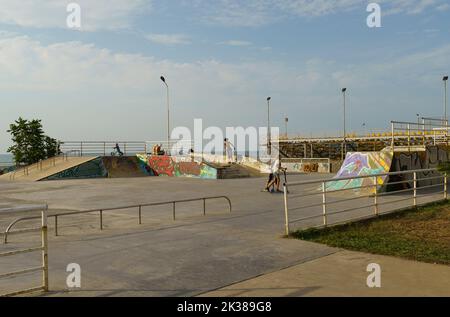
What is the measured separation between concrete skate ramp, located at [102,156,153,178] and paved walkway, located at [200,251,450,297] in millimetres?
33214

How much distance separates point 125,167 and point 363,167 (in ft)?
83.3

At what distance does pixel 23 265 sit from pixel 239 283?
3.70 meters

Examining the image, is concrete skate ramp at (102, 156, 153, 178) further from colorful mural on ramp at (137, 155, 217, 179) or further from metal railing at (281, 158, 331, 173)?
metal railing at (281, 158, 331, 173)

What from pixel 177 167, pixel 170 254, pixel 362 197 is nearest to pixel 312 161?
pixel 177 167

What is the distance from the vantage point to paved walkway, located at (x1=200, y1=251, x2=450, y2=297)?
555 cm

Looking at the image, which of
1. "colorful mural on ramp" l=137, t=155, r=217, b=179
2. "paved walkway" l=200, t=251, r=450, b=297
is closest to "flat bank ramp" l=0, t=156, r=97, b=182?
"colorful mural on ramp" l=137, t=155, r=217, b=179

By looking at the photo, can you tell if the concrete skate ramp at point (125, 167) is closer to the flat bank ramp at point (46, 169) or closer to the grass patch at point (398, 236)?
the flat bank ramp at point (46, 169)

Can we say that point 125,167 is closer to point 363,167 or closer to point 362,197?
point 363,167

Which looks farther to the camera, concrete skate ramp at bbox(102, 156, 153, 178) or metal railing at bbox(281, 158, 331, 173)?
concrete skate ramp at bbox(102, 156, 153, 178)

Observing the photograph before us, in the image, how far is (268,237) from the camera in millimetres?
9375

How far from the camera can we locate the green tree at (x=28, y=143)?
156ft
